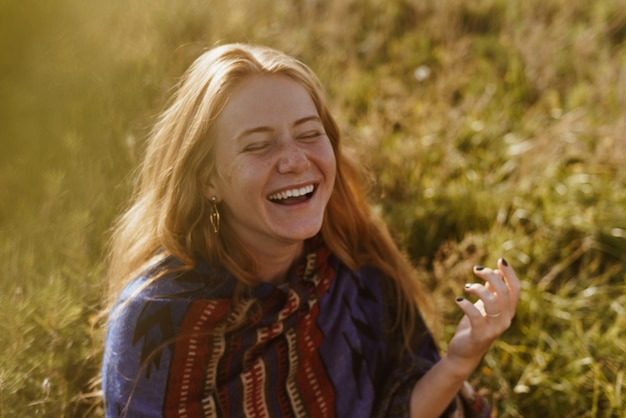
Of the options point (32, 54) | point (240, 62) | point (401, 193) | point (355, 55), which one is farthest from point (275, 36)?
point (240, 62)

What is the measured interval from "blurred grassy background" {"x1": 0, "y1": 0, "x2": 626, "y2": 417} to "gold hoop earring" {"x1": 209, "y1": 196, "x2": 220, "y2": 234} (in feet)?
1.62

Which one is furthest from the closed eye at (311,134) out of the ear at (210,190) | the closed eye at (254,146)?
A: the ear at (210,190)

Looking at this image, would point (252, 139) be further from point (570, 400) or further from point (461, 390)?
point (570, 400)

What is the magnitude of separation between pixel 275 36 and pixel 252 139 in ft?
8.58

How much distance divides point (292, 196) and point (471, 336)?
0.60 m

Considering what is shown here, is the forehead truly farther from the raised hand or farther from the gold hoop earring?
the raised hand

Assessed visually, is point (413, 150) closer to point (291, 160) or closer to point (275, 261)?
point (275, 261)

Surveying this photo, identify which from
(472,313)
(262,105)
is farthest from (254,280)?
(472,313)

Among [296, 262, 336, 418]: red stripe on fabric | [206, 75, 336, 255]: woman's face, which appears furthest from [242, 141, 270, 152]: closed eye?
[296, 262, 336, 418]: red stripe on fabric

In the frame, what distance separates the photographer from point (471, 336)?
1.70m

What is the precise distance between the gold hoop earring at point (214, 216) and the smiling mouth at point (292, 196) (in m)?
0.16

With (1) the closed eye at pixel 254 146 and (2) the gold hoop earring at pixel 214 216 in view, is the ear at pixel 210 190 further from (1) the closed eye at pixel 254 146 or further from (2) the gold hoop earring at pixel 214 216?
(1) the closed eye at pixel 254 146

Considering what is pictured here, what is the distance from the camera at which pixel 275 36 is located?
402cm

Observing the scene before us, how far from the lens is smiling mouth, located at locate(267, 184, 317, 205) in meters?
1.61
